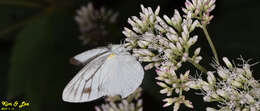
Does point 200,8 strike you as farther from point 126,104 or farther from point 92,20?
point 92,20

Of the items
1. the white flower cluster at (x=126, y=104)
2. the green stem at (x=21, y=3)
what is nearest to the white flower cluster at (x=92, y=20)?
the green stem at (x=21, y=3)

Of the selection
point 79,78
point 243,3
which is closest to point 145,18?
point 79,78

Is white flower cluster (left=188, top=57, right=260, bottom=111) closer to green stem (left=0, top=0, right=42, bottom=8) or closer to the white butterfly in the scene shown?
the white butterfly

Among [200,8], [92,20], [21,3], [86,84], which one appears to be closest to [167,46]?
[200,8]

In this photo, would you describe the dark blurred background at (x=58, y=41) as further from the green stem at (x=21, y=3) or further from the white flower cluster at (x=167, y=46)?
Answer: the white flower cluster at (x=167, y=46)

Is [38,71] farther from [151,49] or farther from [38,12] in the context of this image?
[151,49]
